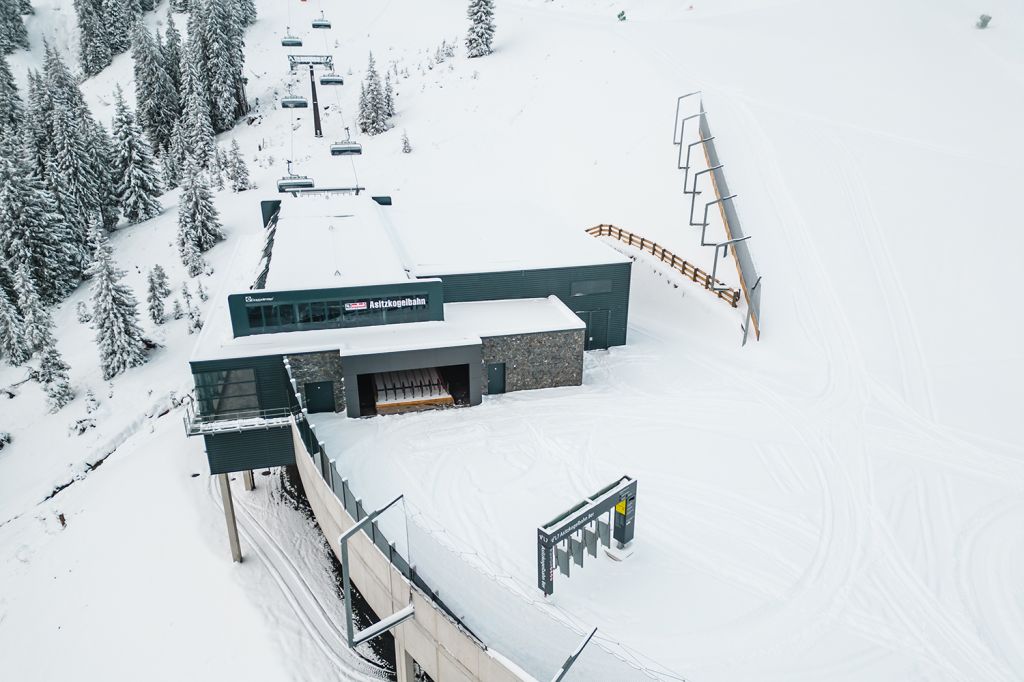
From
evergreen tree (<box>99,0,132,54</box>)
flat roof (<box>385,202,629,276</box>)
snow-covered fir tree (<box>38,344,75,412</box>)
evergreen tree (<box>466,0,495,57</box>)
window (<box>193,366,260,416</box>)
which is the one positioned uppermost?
evergreen tree (<box>99,0,132,54</box>)

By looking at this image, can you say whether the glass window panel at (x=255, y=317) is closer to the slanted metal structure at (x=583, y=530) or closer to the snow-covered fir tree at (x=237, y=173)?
the slanted metal structure at (x=583, y=530)

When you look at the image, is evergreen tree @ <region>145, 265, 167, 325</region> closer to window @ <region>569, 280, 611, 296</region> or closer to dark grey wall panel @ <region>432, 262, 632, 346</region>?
dark grey wall panel @ <region>432, 262, 632, 346</region>

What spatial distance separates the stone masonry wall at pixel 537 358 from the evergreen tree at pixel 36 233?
3457 cm

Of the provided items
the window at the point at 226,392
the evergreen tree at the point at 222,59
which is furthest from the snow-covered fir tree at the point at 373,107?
the window at the point at 226,392

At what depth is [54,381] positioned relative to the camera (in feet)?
107

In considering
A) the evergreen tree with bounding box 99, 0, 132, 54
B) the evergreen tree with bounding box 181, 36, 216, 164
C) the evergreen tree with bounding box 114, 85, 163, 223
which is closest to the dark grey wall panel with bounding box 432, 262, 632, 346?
the evergreen tree with bounding box 114, 85, 163, 223

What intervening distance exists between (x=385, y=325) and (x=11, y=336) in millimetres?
26747

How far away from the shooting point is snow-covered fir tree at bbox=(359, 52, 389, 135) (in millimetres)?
56531

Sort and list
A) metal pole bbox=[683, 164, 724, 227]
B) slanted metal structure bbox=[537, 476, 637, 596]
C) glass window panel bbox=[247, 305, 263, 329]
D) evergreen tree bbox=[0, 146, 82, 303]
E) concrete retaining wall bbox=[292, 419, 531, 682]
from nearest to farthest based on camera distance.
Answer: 1. concrete retaining wall bbox=[292, 419, 531, 682]
2. slanted metal structure bbox=[537, 476, 637, 596]
3. glass window panel bbox=[247, 305, 263, 329]
4. metal pole bbox=[683, 164, 724, 227]
5. evergreen tree bbox=[0, 146, 82, 303]

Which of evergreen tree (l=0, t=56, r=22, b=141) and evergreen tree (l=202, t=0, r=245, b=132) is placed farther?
evergreen tree (l=202, t=0, r=245, b=132)

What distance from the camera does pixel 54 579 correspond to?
20.5 meters

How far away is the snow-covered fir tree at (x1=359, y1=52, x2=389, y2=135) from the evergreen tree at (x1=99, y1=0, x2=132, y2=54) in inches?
1684

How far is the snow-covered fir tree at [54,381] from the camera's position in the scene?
32312mm

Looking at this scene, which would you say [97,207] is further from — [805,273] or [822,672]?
[822,672]
